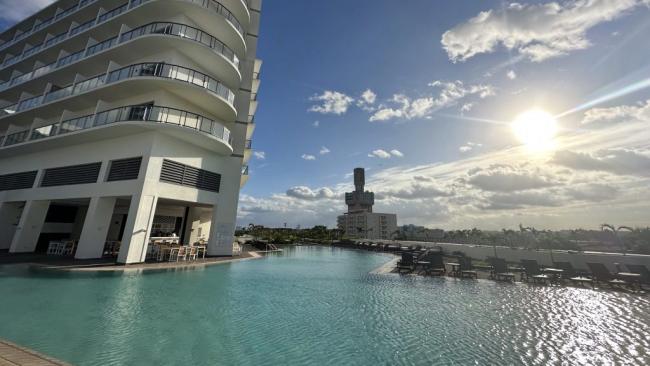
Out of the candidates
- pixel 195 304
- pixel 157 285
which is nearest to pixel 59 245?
pixel 157 285

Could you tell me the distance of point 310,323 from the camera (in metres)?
6.25

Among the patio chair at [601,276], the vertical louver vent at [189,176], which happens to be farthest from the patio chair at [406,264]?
the vertical louver vent at [189,176]

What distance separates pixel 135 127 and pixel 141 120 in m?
0.73

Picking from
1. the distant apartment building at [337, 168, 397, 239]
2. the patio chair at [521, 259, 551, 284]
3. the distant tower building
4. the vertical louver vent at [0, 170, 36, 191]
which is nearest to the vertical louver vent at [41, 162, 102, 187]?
the vertical louver vent at [0, 170, 36, 191]

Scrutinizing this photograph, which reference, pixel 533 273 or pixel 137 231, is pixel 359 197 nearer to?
pixel 533 273

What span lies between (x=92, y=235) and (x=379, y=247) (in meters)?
25.7

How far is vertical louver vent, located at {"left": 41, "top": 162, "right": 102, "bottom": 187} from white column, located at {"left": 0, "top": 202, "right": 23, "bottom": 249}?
528cm

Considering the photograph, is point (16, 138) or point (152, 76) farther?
point (16, 138)

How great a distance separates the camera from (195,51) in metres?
16.5

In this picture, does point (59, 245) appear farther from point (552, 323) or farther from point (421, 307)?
point (552, 323)

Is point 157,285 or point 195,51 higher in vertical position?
point 195,51

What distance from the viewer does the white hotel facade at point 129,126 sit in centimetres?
1491

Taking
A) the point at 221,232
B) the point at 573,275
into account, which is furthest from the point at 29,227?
the point at 573,275

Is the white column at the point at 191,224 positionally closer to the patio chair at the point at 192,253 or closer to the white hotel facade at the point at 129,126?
the white hotel facade at the point at 129,126
